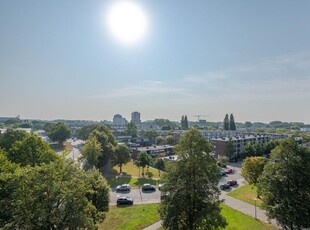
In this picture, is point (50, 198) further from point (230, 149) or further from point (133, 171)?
point (230, 149)

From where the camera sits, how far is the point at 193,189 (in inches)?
717

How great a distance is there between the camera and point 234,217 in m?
28.3

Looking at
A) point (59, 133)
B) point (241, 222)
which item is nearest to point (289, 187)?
point (241, 222)

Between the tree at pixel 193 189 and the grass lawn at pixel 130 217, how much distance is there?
348 inches

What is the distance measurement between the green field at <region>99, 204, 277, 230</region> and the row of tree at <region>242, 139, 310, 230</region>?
5206 mm

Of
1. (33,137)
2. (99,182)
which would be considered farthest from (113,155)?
(99,182)

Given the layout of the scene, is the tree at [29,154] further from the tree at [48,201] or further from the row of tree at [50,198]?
the tree at [48,201]

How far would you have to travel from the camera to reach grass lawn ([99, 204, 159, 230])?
25.6m

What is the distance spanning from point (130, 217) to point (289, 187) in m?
18.5

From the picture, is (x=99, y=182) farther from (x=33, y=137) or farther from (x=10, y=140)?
(x=10, y=140)

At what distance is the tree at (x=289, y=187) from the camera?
20.2 m

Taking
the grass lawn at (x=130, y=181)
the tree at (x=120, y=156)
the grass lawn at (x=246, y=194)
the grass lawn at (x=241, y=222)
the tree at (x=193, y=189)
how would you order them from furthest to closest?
the tree at (x=120, y=156) < the grass lawn at (x=130, y=181) < the grass lawn at (x=246, y=194) < the grass lawn at (x=241, y=222) < the tree at (x=193, y=189)

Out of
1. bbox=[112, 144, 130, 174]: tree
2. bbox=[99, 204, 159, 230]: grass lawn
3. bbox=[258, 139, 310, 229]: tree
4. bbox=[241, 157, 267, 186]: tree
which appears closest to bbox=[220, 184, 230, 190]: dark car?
bbox=[241, 157, 267, 186]: tree

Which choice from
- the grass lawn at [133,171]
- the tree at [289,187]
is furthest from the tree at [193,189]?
the grass lawn at [133,171]
